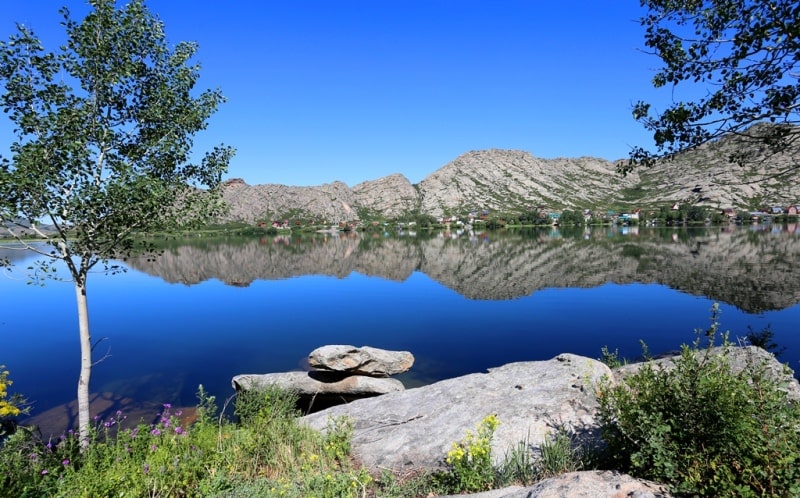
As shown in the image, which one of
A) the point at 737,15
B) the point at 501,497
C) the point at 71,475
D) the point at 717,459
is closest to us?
the point at 717,459

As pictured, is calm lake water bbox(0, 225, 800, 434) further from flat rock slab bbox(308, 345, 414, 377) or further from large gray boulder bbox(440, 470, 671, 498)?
large gray boulder bbox(440, 470, 671, 498)

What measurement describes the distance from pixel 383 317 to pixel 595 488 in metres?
40.3

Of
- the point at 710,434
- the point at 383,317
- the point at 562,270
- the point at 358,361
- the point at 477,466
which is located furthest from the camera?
the point at 562,270

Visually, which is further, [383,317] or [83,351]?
[383,317]

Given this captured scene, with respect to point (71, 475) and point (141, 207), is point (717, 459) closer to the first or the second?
point (71, 475)

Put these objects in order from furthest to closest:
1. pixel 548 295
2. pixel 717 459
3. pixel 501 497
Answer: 1. pixel 548 295
2. pixel 501 497
3. pixel 717 459

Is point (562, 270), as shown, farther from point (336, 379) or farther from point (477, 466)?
point (477, 466)

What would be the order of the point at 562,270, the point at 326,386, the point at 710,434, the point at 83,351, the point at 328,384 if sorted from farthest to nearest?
1. the point at 562,270
2. the point at 328,384
3. the point at 326,386
4. the point at 83,351
5. the point at 710,434

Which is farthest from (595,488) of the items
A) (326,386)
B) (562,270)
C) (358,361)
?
(562,270)

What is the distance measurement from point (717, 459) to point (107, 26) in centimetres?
2052

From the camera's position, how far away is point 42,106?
13586mm

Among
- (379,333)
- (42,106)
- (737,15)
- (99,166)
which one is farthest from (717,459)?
(379,333)

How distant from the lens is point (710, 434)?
253 inches

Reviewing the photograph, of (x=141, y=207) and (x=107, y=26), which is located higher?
(x=107, y=26)
